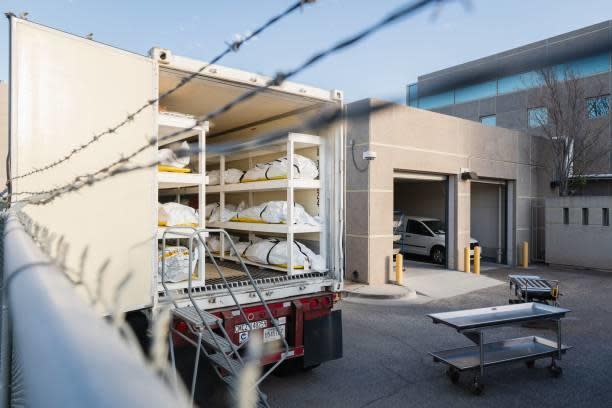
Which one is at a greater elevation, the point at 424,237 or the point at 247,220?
the point at 247,220

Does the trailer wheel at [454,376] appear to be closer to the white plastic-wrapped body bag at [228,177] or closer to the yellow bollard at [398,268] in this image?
the white plastic-wrapped body bag at [228,177]

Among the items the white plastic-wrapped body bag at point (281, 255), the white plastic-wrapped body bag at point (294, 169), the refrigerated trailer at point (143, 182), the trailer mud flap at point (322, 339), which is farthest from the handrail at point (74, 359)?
the white plastic-wrapped body bag at point (294, 169)

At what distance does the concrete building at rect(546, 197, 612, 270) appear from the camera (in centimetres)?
1352

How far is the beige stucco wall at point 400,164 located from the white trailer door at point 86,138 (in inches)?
252

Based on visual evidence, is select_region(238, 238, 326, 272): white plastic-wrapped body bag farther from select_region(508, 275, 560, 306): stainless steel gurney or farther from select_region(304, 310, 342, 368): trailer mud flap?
select_region(508, 275, 560, 306): stainless steel gurney

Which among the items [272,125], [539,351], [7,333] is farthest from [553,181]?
[7,333]

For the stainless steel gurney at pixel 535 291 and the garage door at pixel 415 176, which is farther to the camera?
the garage door at pixel 415 176

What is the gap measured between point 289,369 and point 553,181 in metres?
14.9

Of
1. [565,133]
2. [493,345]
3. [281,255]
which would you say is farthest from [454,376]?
[565,133]

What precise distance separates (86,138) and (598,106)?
79.6ft

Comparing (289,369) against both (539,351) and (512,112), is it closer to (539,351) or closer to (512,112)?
(539,351)

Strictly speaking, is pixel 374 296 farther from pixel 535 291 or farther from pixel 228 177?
pixel 228 177

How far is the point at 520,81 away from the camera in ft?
71.3

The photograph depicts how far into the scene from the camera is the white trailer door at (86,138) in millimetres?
3275
